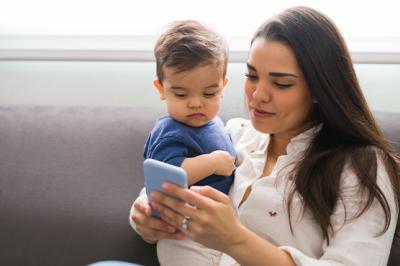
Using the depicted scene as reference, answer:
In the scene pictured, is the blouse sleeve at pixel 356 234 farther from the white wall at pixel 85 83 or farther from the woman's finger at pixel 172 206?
the white wall at pixel 85 83

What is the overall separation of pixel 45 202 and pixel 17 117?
38 centimetres

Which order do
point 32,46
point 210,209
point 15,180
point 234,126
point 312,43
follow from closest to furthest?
point 210,209, point 312,43, point 234,126, point 15,180, point 32,46

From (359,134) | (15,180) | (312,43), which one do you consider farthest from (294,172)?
(15,180)

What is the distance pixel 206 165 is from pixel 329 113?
1.04ft

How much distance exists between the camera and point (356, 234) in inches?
49.9

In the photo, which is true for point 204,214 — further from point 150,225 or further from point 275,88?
point 275,88

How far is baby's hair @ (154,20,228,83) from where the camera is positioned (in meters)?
1.40

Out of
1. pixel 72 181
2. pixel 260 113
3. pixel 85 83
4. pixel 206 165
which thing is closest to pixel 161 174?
pixel 206 165

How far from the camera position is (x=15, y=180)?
1.85 meters

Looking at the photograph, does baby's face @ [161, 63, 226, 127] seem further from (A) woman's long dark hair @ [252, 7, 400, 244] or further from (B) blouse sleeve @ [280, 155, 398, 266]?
(B) blouse sleeve @ [280, 155, 398, 266]

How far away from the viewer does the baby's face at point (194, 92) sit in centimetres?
142

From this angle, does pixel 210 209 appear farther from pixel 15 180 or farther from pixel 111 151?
pixel 15 180

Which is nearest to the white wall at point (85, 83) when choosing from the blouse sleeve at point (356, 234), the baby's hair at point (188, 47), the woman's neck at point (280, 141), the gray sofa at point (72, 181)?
the gray sofa at point (72, 181)

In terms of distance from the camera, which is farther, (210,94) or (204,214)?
(210,94)
